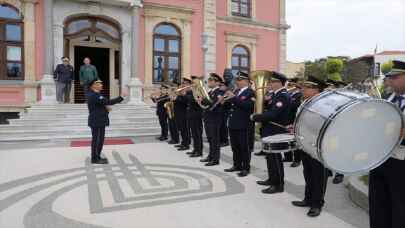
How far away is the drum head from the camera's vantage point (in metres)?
2.86

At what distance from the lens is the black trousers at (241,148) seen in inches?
232

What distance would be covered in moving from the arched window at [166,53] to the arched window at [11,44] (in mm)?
5232

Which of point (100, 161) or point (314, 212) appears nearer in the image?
point (314, 212)

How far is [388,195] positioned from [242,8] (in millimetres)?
16504

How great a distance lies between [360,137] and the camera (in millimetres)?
2980

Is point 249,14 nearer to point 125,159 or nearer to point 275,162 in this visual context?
point 125,159

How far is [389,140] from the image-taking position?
2883mm

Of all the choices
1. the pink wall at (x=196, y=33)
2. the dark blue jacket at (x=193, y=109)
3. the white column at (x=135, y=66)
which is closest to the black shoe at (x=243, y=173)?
the dark blue jacket at (x=193, y=109)

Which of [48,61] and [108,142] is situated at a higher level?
→ [48,61]

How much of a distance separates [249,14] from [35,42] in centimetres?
1077

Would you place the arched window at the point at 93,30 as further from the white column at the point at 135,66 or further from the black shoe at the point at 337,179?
the black shoe at the point at 337,179

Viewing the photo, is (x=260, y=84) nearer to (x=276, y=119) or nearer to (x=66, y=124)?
(x=276, y=119)

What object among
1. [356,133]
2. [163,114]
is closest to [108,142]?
[163,114]

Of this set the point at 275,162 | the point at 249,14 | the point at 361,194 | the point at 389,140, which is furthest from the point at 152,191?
the point at 249,14
